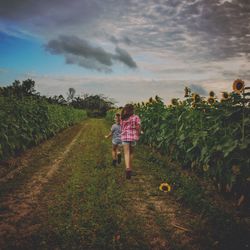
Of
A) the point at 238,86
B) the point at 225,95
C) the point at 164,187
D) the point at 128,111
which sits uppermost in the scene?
the point at 238,86

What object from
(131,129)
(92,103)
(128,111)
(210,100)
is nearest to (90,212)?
(131,129)

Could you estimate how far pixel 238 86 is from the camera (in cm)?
547

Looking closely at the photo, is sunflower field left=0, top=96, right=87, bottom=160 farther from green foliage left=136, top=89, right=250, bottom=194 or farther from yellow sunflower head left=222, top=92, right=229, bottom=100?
yellow sunflower head left=222, top=92, right=229, bottom=100

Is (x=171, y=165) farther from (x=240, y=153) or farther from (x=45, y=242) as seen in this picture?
(x=45, y=242)

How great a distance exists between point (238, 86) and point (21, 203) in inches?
174

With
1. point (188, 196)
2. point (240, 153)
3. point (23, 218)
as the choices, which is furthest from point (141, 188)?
point (23, 218)

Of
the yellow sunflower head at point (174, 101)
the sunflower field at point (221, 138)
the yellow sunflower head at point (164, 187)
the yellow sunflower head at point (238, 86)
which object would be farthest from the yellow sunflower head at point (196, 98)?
the yellow sunflower head at point (164, 187)

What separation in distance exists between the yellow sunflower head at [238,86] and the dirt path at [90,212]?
232cm

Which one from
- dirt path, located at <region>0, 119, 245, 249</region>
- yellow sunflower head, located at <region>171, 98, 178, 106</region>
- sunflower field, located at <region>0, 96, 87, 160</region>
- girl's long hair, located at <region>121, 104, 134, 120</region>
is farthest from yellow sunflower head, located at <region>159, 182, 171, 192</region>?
sunflower field, located at <region>0, 96, 87, 160</region>

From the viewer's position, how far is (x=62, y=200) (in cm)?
546

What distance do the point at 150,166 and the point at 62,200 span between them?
386 centimetres

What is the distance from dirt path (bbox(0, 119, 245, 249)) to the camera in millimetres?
3871

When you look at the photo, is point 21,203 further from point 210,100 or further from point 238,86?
point 210,100

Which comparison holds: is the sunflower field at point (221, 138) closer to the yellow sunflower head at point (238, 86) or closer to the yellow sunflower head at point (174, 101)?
the yellow sunflower head at point (238, 86)
